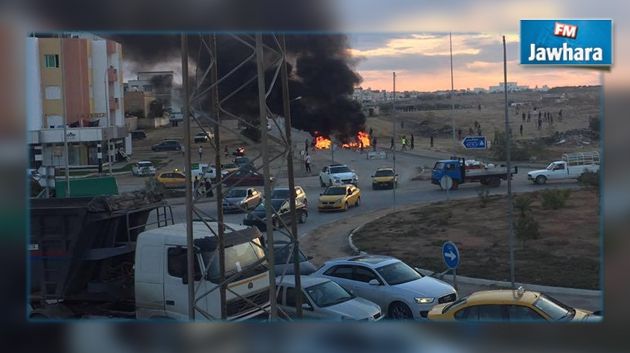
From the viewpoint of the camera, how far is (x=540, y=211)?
5.89m

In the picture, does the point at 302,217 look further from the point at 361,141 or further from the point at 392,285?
the point at 392,285

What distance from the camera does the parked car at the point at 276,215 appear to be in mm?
5578

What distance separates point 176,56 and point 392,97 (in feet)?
6.20

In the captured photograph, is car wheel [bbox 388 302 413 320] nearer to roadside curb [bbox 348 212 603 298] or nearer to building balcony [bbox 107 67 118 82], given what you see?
roadside curb [bbox 348 212 603 298]

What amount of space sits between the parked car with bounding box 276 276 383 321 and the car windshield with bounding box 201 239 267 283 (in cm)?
28

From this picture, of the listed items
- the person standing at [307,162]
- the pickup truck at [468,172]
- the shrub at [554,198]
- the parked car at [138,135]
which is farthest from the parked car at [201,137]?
the shrub at [554,198]

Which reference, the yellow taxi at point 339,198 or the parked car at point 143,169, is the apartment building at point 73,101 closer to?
the parked car at point 143,169

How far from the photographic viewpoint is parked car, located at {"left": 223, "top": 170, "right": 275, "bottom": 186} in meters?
5.58

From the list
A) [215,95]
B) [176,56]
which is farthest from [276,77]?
[176,56]

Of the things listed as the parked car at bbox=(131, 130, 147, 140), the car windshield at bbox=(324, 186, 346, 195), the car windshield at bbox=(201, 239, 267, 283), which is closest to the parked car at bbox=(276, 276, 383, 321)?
the car windshield at bbox=(201, 239, 267, 283)

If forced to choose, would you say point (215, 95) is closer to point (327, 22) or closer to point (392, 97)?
point (327, 22)

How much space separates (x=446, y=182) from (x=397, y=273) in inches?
37.0

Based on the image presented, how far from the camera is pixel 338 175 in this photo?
6.01 m

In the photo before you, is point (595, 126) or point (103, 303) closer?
point (595, 126)
